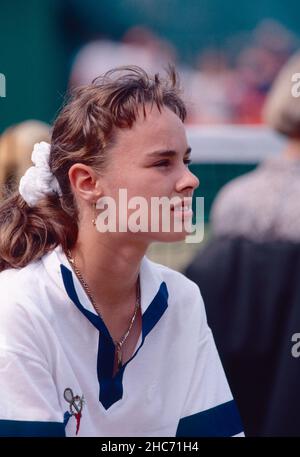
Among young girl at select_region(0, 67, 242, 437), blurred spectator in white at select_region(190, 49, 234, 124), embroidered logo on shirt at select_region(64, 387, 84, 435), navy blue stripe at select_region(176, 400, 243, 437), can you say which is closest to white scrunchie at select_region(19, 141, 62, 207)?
young girl at select_region(0, 67, 242, 437)

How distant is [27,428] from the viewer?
2.56 m

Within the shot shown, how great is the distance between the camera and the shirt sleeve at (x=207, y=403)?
280 cm

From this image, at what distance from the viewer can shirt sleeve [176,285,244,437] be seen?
2801 mm

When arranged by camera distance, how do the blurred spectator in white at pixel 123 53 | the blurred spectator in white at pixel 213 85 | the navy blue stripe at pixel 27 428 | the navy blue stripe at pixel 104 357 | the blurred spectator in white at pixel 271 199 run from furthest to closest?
the blurred spectator in white at pixel 123 53
the blurred spectator in white at pixel 213 85
the blurred spectator in white at pixel 271 199
the navy blue stripe at pixel 104 357
the navy blue stripe at pixel 27 428

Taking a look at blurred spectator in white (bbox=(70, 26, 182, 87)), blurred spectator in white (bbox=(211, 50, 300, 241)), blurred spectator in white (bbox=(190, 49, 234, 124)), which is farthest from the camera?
blurred spectator in white (bbox=(70, 26, 182, 87))

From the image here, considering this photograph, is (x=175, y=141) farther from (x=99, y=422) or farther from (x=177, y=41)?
(x=177, y=41)

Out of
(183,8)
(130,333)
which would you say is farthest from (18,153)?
(183,8)

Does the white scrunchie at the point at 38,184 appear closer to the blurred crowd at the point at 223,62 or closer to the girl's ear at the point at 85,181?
the girl's ear at the point at 85,181

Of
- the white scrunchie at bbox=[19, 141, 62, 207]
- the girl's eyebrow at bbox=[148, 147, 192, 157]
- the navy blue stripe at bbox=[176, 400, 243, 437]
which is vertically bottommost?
the navy blue stripe at bbox=[176, 400, 243, 437]

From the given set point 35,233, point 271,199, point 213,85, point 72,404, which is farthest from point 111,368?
point 213,85

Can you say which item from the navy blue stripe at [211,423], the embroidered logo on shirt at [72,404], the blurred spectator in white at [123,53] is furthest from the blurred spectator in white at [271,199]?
the blurred spectator in white at [123,53]

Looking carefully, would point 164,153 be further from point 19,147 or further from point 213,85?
point 213,85

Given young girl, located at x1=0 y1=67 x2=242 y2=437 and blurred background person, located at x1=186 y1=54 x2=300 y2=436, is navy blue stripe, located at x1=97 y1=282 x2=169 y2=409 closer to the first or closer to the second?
young girl, located at x1=0 y1=67 x2=242 y2=437
